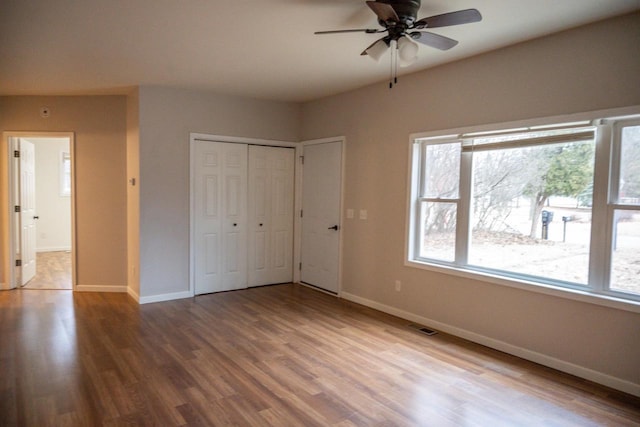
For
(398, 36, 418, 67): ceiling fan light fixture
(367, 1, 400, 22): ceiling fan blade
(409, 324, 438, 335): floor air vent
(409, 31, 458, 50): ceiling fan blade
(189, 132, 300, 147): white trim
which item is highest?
(367, 1, 400, 22): ceiling fan blade

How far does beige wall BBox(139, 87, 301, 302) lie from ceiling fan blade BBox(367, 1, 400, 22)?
10.7 feet

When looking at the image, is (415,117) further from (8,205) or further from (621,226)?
(8,205)

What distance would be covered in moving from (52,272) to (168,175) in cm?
336

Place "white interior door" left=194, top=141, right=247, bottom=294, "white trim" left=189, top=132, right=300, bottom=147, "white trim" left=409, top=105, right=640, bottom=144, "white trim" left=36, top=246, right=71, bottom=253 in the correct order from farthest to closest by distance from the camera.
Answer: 1. "white trim" left=36, top=246, right=71, bottom=253
2. "white interior door" left=194, top=141, right=247, bottom=294
3. "white trim" left=189, top=132, right=300, bottom=147
4. "white trim" left=409, top=105, right=640, bottom=144

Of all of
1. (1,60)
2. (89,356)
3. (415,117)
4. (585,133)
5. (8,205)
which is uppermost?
(1,60)

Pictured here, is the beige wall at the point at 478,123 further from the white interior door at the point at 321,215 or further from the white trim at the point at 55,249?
the white trim at the point at 55,249

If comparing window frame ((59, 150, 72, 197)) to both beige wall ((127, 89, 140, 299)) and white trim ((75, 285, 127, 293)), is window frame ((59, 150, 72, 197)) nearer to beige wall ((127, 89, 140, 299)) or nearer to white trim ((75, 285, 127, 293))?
white trim ((75, 285, 127, 293))

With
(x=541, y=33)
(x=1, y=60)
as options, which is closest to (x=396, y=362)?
(x=541, y=33)

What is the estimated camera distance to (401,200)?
14.5ft

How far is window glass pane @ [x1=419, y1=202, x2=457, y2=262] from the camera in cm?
407

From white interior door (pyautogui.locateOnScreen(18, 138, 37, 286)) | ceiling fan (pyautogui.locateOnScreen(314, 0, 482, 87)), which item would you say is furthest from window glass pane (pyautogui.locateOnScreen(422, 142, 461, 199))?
white interior door (pyautogui.locateOnScreen(18, 138, 37, 286))

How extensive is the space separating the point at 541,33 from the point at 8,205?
257 inches

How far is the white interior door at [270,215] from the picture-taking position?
224 inches

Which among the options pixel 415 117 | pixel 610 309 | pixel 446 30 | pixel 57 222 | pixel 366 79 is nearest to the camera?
pixel 610 309
